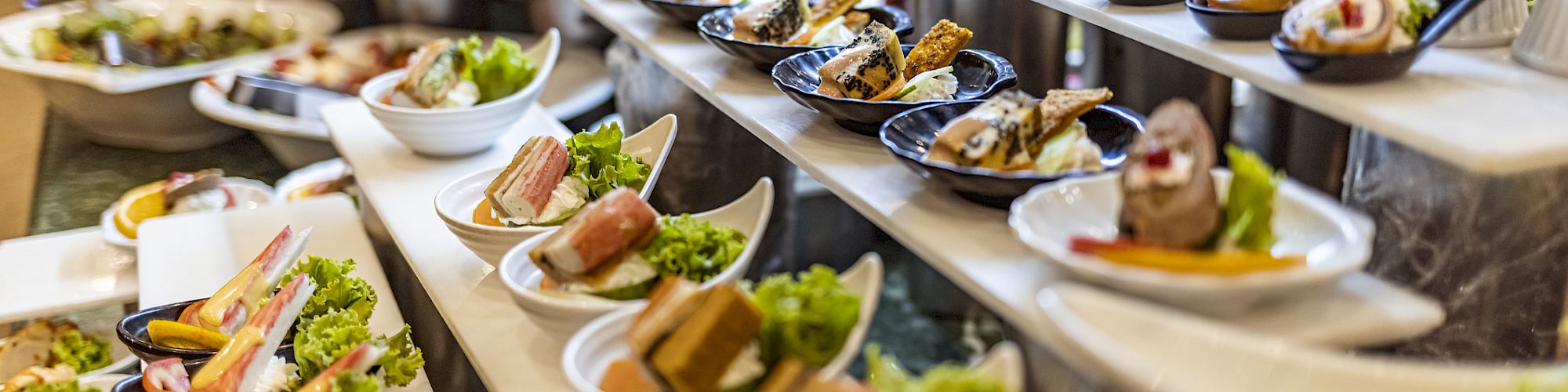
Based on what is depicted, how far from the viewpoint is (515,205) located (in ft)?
5.61

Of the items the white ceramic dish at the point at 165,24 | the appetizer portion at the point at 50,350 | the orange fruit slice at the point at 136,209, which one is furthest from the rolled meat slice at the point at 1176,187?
the white ceramic dish at the point at 165,24

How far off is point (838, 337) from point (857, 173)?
43cm

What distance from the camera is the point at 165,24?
450 centimetres

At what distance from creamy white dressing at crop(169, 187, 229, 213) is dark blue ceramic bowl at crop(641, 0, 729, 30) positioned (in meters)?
1.16

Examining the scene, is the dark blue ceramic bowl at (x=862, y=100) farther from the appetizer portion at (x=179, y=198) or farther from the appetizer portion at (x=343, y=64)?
the appetizer portion at (x=343, y=64)

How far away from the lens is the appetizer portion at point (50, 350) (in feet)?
6.91

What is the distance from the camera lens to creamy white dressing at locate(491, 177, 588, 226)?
171cm

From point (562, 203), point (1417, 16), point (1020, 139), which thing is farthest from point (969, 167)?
point (562, 203)

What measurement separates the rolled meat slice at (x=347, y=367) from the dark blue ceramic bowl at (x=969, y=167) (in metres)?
0.67

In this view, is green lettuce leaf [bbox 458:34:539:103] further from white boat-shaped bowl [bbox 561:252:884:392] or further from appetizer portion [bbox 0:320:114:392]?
white boat-shaped bowl [bbox 561:252:884:392]

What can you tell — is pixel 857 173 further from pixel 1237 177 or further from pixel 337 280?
pixel 337 280

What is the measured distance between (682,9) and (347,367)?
3.55ft

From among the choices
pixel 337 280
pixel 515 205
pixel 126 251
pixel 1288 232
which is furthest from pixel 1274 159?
pixel 126 251

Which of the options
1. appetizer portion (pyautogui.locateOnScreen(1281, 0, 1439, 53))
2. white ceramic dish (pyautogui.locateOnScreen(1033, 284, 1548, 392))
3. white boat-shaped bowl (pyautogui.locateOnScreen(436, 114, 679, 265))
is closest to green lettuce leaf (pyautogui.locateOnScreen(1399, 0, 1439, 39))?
appetizer portion (pyautogui.locateOnScreen(1281, 0, 1439, 53))
